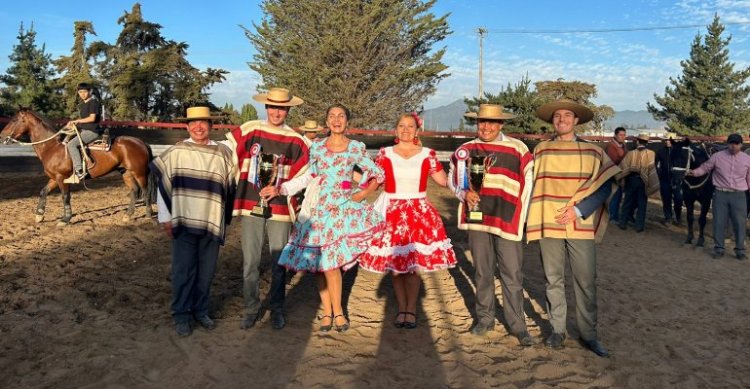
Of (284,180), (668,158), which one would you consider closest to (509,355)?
(284,180)

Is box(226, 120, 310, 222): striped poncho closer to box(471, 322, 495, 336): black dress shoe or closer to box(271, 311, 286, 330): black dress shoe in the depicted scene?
box(271, 311, 286, 330): black dress shoe

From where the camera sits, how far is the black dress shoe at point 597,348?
12.4 feet

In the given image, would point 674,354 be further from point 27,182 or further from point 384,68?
point 384,68

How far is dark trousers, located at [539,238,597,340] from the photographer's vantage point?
3707 mm

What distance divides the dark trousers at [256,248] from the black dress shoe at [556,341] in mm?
2241

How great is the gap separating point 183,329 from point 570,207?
3164 mm

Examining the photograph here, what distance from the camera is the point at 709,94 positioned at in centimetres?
3675

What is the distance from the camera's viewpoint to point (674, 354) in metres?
3.91

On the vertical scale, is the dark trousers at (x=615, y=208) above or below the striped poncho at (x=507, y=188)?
below

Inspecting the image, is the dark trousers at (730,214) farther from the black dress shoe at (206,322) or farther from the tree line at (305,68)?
the tree line at (305,68)

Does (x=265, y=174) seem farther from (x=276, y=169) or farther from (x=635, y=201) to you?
(x=635, y=201)

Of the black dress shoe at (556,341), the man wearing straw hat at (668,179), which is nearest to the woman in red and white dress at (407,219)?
the black dress shoe at (556,341)

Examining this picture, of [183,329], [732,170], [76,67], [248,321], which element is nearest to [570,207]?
[248,321]

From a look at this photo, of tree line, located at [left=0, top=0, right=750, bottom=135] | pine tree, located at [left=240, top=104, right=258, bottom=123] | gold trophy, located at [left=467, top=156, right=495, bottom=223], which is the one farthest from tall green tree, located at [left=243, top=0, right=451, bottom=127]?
gold trophy, located at [left=467, top=156, right=495, bottom=223]
